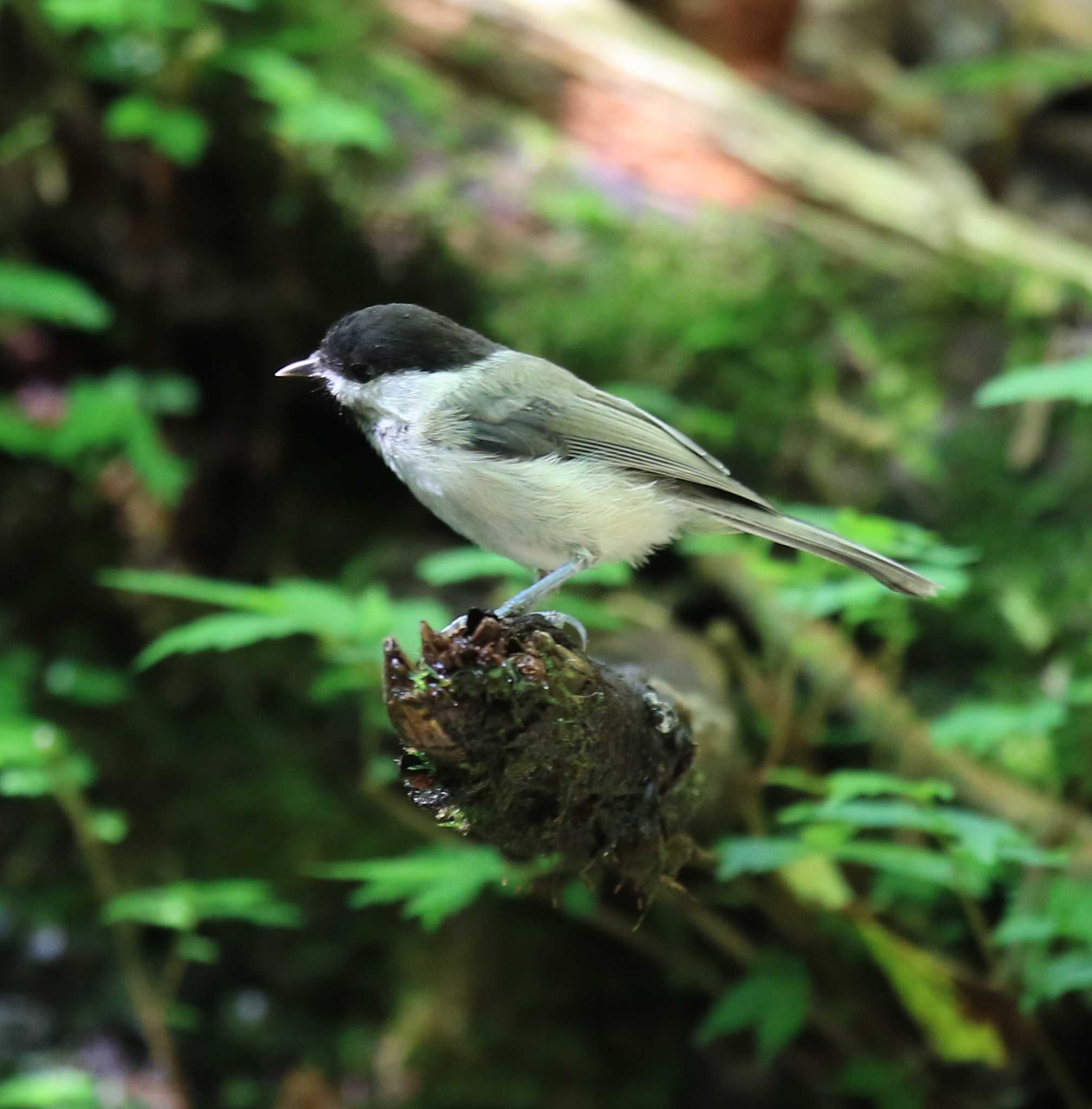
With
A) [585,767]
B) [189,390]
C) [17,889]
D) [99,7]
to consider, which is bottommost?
[17,889]

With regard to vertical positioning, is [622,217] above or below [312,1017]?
above

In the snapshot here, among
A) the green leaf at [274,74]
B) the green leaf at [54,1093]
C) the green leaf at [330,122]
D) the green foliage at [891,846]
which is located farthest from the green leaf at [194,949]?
the green leaf at [274,74]

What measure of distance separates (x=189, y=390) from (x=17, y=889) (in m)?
2.27

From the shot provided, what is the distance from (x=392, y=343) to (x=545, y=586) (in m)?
0.63

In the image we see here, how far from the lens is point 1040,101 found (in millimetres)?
7117

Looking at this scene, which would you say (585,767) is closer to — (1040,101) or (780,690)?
(780,690)

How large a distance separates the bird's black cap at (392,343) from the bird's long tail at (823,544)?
68 centimetres

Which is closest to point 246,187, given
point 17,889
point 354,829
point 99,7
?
point 99,7

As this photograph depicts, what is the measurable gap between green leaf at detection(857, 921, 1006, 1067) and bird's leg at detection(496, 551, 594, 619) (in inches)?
53.2

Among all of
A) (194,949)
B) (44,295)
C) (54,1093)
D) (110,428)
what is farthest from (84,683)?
(54,1093)

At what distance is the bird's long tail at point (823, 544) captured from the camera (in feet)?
8.23

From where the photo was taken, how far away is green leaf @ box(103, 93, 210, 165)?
419 centimetres

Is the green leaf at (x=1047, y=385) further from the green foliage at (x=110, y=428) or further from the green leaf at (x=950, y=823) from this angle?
the green foliage at (x=110, y=428)

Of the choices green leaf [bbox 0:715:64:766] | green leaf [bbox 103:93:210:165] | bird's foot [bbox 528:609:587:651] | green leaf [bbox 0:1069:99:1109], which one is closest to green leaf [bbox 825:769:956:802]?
bird's foot [bbox 528:609:587:651]
